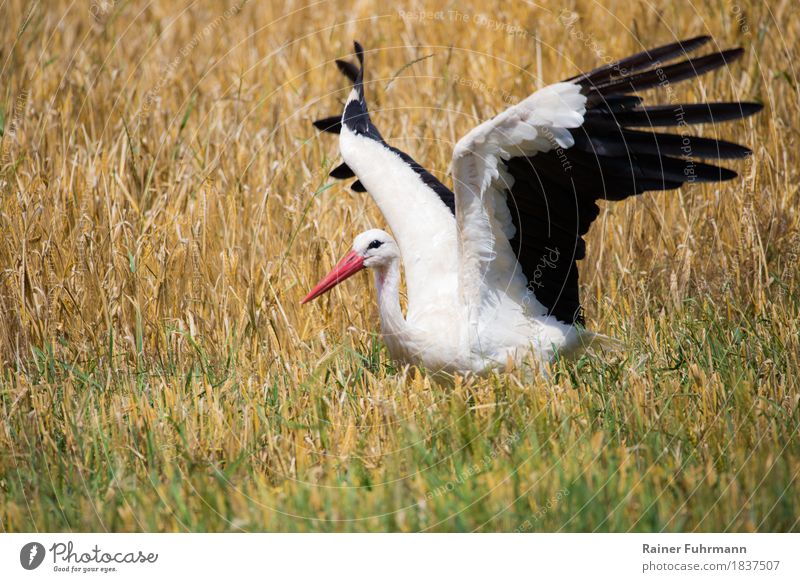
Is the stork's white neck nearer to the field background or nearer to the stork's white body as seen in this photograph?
the stork's white body

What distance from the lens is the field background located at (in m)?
3.73

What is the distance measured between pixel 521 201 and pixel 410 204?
3.16 feet

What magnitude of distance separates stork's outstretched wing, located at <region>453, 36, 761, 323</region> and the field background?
22.4 inches

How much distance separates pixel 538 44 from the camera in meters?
7.37

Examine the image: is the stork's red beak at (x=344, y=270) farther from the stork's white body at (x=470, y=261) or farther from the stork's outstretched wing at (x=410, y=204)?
the stork's outstretched wing at (x=410, y=204)

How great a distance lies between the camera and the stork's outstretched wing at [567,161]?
3969mm

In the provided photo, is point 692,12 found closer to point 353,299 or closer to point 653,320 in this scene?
point 653,320

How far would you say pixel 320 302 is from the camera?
548cm

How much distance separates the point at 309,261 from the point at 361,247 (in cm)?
84
